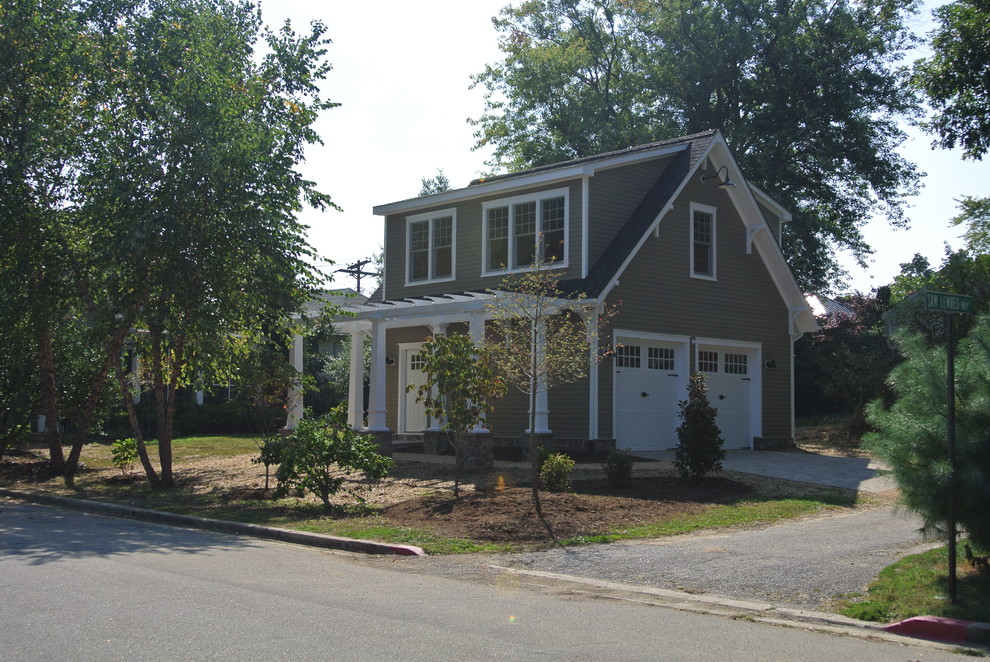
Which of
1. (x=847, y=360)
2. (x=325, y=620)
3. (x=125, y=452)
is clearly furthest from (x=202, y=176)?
(x=847, y=360)

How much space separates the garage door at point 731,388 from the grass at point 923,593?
1299cm

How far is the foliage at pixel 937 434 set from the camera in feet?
26.3

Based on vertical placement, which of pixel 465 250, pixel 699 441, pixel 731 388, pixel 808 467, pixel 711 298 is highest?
pixel 465 250

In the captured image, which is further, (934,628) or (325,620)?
(934,628)

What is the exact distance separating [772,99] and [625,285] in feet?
55.6

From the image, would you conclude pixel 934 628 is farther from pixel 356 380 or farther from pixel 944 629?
pixel 356 380

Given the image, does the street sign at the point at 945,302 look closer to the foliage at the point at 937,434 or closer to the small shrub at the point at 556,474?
the foliage at the point at 937,434

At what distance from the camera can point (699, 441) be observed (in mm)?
15734

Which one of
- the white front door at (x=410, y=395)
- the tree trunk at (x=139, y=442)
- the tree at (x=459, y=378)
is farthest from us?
the white front door at (x=410, y=395)

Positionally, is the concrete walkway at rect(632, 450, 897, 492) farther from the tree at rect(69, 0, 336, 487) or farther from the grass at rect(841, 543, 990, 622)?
the tree at rect(69, 0, 336, 487)

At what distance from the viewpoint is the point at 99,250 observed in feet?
51.3

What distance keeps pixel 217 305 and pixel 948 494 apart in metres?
12.2

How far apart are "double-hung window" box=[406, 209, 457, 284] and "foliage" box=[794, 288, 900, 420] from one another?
39.3 ft

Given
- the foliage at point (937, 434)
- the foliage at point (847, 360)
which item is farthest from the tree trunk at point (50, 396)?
the foliage at point (847, 360)
